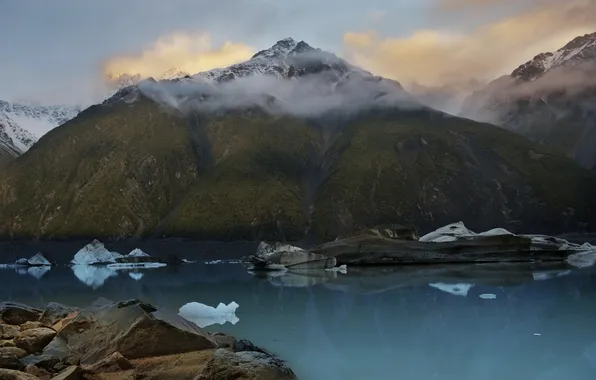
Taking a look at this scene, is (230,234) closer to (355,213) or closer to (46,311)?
(355,213)

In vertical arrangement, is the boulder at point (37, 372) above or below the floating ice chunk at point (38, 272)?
above

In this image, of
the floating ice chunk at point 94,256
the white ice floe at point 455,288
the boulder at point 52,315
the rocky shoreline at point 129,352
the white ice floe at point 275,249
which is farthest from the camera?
the floating ice chunk at point 94,256

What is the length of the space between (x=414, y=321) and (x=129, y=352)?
12.2 metres

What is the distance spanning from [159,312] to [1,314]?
28.8 ft

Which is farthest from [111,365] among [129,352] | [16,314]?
[16,314]

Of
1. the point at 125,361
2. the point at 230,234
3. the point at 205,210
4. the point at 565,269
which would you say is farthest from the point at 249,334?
the point at 205,210

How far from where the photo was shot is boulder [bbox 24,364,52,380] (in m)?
14.5

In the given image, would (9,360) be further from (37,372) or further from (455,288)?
(455,288)

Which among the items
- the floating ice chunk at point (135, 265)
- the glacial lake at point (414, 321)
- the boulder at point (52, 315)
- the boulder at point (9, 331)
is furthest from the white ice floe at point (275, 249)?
the boulder at point (9, 331)

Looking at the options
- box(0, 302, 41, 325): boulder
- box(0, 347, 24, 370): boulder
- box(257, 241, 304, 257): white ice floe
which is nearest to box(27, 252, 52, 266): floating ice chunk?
box(257, 241, 304, 257): white ice floe

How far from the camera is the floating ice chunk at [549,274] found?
41812 millimetres

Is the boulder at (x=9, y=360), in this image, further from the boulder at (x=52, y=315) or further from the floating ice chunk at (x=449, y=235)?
the floating ice chunk at (x=449, y=235)

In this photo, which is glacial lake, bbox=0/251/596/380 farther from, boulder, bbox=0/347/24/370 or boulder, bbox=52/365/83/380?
boulder, bbox=0/347/24/370

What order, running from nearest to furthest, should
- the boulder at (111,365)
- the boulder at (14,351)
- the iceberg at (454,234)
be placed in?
the boulder at (111,365) < the boulder at (14,351) < the iceberg at (454,234)
